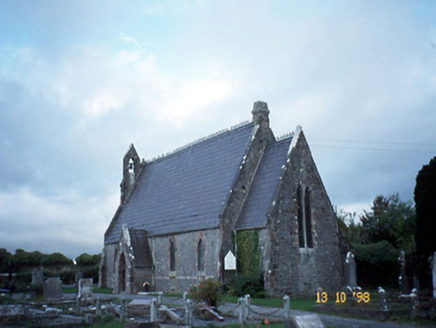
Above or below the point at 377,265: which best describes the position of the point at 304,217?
above

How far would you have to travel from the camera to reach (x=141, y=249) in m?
34.6

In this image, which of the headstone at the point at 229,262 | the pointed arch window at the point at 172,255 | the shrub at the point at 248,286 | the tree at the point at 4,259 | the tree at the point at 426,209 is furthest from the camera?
the tree at the point at 4,259

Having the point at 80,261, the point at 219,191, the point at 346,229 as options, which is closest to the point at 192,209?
the point at 219,191

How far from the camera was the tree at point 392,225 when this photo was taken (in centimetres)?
3966

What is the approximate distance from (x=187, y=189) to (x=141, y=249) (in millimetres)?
5464

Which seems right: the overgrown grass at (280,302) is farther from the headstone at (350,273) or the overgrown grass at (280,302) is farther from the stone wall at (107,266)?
the stone wall at (107,266)

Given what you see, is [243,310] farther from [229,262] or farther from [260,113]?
[260,113]

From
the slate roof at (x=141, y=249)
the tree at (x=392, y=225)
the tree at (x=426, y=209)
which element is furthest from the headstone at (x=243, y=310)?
the tree at (x=392, y=225)

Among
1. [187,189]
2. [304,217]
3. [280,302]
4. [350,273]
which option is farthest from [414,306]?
[187,189]

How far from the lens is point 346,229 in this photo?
47656mm

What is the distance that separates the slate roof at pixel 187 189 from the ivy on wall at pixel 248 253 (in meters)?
1.84

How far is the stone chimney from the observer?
3152cm

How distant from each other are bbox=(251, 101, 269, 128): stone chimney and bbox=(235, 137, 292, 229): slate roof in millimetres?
1606

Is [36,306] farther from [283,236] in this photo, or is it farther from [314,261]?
[314,261]
